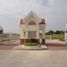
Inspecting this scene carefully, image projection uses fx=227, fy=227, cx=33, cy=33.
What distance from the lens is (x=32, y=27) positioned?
31016 mm

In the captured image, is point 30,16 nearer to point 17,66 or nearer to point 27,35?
point 27,35

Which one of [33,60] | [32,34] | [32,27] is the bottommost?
[33,60]

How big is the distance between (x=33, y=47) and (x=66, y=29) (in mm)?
15690

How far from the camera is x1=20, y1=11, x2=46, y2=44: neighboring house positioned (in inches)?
1226

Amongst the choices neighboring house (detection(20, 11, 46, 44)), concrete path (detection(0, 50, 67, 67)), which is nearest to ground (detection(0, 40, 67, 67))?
concrete path (detection(0, 50, 67, 67))

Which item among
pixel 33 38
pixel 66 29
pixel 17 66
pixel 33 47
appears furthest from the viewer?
pixel 66 29

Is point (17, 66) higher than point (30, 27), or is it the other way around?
point (30, 27)

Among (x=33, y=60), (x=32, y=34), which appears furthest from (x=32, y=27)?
(x=33, y=60)

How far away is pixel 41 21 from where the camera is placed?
32.5 metres

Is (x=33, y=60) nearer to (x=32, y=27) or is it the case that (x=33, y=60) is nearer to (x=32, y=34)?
(x=32, y=27)

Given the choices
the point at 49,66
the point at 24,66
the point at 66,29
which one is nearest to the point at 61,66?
the point at 49,66

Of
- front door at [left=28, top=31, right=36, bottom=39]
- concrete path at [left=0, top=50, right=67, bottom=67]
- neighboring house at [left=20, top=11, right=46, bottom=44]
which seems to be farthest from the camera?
front door at [left=28, top=31, right=36, bottom=39]

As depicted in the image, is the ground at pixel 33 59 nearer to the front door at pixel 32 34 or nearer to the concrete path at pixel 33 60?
the concrete path at pixel 33 60

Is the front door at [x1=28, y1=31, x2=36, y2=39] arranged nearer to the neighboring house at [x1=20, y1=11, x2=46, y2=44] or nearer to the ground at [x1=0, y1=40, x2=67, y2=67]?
the neighboring house at [x1=20, y1=11, x2=46, y2=44]
